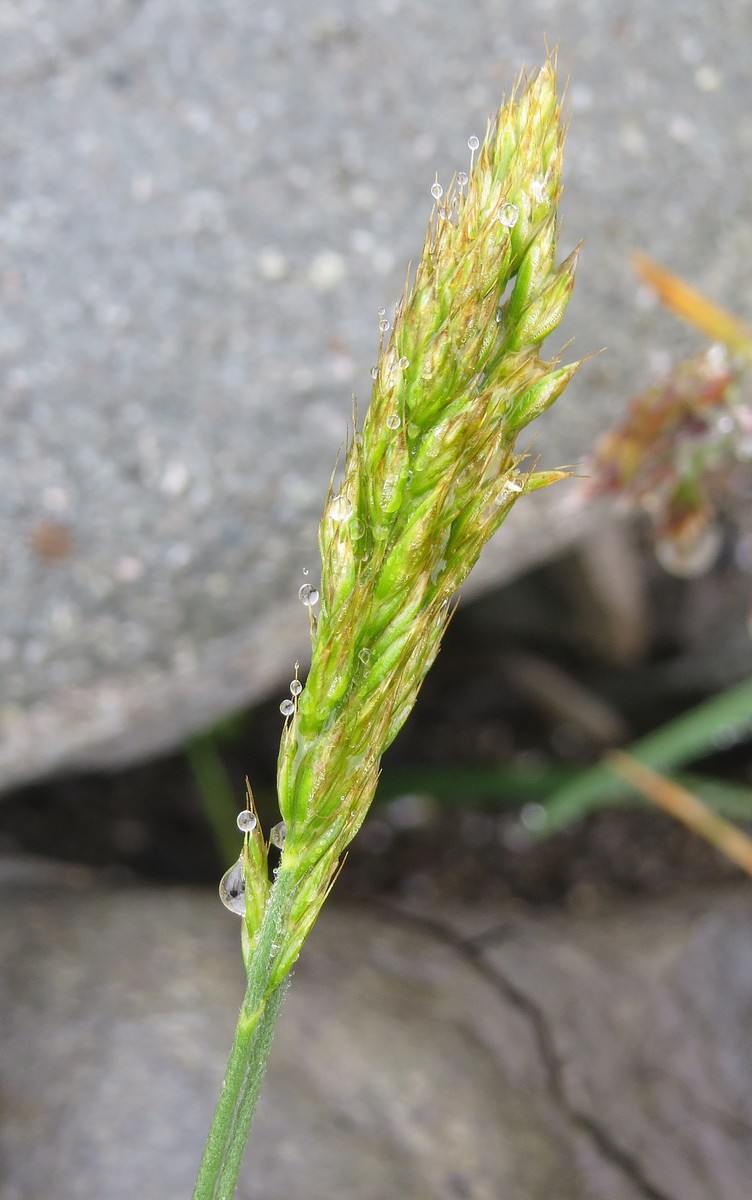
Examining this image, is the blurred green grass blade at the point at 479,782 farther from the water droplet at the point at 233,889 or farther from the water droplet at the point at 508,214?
the water droplet at the point at 508,214

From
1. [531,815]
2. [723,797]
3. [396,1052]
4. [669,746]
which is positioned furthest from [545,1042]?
[531,815]

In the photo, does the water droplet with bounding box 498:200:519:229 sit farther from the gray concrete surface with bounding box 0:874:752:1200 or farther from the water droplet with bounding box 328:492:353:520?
the gray concrete surface with bounding box 0:874:752:1200

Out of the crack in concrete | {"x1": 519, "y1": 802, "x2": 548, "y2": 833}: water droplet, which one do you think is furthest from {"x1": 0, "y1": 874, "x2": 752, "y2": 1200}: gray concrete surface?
{"x1": 519, "y1": 802, "x2": 548, "y2": 833}: water droplet

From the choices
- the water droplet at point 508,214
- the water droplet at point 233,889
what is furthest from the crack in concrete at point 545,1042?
the water droplet at point 508,214

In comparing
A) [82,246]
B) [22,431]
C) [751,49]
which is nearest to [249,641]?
[22,431]

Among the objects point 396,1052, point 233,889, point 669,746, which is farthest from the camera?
point 669,746

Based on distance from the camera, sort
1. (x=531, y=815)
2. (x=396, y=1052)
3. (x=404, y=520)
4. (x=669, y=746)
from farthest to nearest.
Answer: (x=531, y=815) < (x=669, y=746) < (x=396, y=1052) < (x=404, y=520)

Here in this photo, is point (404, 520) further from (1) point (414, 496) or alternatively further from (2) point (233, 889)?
(2) point (233, 889)
